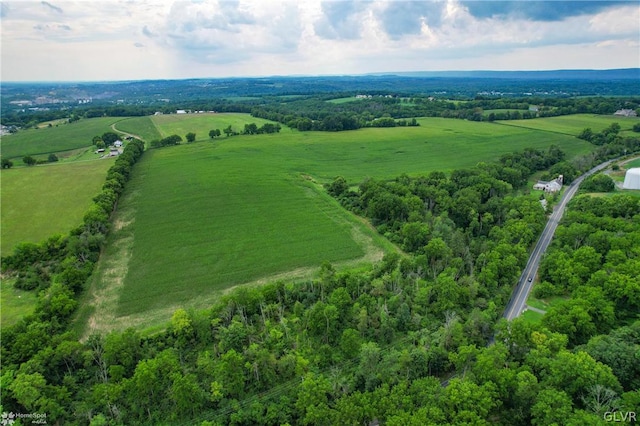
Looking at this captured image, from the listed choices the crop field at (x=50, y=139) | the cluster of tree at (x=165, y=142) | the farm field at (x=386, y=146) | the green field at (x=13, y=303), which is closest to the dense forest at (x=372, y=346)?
the green field at (x=13, y=303)

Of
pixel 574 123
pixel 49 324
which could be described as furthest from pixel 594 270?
pixel 574 123

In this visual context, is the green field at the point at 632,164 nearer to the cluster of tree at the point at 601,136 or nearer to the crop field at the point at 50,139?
the cluster of tree at the point at 601,136

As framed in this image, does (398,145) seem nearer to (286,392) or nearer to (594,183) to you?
(594,183)

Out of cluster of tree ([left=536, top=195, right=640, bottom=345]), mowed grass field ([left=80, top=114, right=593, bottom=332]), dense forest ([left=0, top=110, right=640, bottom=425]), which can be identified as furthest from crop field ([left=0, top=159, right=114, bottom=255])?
cluster of tree ([left=536, top=195, right=640, bottom=345])

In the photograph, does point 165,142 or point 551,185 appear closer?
point 551,185

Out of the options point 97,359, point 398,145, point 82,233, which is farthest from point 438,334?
point 398,145

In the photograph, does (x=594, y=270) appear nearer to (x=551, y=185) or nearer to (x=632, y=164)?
(x=551, y=185)

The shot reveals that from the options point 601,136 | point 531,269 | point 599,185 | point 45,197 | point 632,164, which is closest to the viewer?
point 531,269
